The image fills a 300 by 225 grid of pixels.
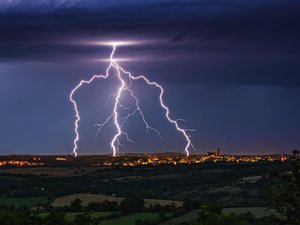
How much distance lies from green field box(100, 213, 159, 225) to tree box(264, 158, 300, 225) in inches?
1674

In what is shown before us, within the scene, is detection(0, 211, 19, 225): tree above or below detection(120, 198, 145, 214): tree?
below

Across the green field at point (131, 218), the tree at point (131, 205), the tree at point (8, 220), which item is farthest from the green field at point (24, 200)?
the tree at point (8, 220)

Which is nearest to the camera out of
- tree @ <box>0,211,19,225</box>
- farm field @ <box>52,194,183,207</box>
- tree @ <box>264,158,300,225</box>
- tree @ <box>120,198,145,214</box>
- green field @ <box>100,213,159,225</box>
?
tree @ <box>264,158,300,225</box>

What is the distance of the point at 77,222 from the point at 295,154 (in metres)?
24.3

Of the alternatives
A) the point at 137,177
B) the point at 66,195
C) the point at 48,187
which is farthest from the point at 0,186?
the point at 137,177

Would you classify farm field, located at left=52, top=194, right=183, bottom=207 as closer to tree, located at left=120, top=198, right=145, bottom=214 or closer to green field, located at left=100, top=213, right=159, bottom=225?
tree, located at left=120, top=198, right=145, bottom=214

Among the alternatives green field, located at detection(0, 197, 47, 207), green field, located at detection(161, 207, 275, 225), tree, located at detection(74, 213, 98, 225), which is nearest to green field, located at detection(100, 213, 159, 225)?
green field, located at detection(161, 207, 275, 225)

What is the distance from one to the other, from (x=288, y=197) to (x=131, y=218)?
49.5 m

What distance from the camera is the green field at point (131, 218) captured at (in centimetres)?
8094

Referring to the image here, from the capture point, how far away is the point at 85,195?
112 metres

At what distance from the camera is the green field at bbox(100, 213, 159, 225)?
80938 millimetres

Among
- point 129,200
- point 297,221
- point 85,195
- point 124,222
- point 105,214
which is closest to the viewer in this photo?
point 297,221

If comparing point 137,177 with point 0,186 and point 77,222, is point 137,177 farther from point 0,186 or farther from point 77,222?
point 77,222

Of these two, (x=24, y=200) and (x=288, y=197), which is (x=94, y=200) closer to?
(x=24, y=200)
